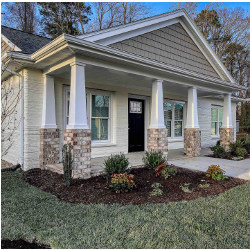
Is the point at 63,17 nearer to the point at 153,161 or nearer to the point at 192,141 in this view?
the point at 192,141

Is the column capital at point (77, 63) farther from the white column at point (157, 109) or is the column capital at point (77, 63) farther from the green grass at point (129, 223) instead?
the green grass at point (129, 223)

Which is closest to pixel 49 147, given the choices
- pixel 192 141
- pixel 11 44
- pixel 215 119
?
pixel 11 44

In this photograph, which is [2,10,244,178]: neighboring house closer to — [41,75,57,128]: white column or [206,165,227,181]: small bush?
[41,75,57,128]: white column

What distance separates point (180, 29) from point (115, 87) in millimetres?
3332

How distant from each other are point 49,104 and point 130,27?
10.7 ft

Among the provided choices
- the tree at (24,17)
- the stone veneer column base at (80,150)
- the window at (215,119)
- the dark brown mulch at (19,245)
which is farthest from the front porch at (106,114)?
the tree at (24,17)

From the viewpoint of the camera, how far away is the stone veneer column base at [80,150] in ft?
15.5

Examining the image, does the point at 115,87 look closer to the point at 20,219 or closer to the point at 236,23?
the point at 20,219

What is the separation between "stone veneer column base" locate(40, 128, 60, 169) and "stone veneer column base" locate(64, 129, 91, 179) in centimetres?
128

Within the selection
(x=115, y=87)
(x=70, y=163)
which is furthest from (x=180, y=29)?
(x=70, y=163)

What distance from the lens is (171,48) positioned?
7547mm

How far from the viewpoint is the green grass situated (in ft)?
7.76

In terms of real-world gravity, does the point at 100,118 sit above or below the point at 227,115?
below

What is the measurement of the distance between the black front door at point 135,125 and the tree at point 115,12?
33.5 feet
